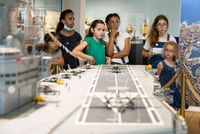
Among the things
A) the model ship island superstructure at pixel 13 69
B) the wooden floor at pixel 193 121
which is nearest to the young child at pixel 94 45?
the wooden floor at pixel 193 121

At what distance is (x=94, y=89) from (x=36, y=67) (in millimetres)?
443

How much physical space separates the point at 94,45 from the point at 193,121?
1.80 meters

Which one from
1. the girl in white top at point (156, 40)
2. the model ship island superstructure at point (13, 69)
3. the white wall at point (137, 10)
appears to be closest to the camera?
the model ship island superstructure at point (13, 69)

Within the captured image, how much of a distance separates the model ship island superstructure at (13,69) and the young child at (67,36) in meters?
2.29

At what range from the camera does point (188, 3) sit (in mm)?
4789

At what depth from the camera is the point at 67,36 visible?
3.95m

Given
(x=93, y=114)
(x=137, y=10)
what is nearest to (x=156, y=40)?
(x=93, y=114)

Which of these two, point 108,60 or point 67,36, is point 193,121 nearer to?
point 108,60

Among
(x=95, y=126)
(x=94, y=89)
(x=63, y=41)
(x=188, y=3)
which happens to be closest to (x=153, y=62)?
(x=63, y=41)

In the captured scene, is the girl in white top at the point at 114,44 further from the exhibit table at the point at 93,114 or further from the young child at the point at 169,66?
the exhibit table at the point at 93,114

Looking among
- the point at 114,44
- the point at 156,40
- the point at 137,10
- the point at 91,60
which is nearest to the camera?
the point at 91,60

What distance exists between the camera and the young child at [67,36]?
12.9 feet

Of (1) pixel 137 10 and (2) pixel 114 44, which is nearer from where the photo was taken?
(2) pixel 114 44

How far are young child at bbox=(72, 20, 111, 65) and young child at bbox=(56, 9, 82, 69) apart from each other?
36 cm
